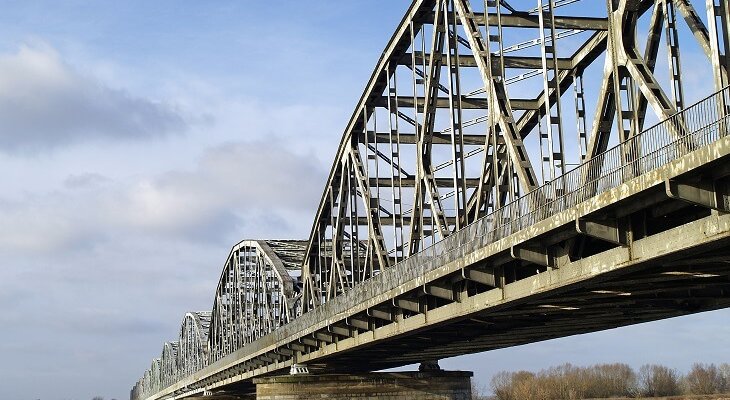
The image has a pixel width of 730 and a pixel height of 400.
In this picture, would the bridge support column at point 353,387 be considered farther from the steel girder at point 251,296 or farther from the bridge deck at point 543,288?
the steel girder at point 251,296

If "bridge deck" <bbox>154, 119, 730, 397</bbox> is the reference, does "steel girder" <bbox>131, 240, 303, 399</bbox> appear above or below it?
above

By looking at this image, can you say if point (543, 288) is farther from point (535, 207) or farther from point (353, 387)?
point (353, 387)

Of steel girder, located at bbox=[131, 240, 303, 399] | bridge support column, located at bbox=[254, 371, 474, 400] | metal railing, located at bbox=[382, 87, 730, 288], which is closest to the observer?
metal railing, located at bbox=[382, 87, 730, 288]

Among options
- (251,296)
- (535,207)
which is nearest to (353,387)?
(535,207)

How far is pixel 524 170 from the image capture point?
119 feet

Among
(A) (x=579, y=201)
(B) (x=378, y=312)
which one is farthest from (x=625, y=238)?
(B) (x=378, y=312)

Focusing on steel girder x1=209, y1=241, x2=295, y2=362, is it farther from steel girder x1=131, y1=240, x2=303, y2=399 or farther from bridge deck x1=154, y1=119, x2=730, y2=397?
bridge deck x1=154, y1=119, x2=730, y2=397

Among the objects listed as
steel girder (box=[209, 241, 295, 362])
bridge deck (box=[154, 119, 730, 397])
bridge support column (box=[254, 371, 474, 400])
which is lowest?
bridge support column (box=[254, 371, 474, 400])

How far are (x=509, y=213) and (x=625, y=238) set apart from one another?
24.9 ft

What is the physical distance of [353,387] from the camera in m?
63.7

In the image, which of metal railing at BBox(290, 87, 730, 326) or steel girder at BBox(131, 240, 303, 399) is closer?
metal railing at BBox(290, 87, 730, 326)

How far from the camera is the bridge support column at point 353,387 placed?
6369cm

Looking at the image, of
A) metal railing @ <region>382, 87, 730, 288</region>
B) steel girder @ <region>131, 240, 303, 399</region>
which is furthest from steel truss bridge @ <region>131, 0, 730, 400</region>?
steel girder @ <region>131, 240, 303, 399</region>

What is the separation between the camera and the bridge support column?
63688 mm
